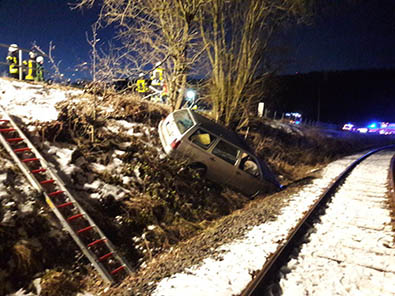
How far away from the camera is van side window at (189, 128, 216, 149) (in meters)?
6.95

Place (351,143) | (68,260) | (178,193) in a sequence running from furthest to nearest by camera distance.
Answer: (351,143) < (178,193) < (68,260)

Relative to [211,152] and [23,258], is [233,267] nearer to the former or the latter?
[23,258]

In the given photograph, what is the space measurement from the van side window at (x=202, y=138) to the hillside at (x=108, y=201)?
0.80 metres

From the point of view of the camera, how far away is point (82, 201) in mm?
4629

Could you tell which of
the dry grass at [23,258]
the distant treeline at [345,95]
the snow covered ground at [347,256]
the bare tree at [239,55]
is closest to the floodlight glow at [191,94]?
the bare tree at [239,55]

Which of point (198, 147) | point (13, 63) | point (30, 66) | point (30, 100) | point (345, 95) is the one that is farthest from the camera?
point (345, 95)

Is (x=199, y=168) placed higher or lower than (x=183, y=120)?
lower

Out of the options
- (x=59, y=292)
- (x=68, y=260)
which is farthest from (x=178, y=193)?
(x=59, y=292)

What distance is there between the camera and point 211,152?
7.02 meters

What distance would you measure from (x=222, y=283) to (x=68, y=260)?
7.38ft

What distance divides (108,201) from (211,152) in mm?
3076

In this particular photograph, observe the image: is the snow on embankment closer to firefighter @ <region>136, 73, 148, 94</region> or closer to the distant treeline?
firefighter @ <region>136, 73, 148, 94</region>

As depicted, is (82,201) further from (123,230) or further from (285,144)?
(285,144)

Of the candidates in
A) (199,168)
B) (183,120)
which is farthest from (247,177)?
(183,120)
